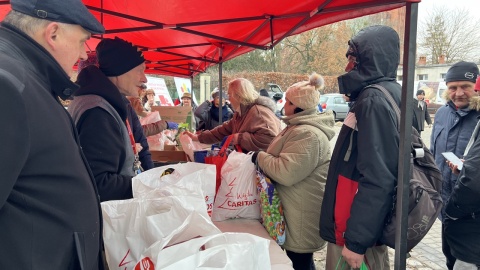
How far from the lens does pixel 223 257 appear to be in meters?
1.13

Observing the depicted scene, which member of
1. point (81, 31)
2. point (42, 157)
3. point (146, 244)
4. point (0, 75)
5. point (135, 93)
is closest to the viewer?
point (0, 75)

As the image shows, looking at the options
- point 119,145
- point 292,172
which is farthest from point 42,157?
point 292,172

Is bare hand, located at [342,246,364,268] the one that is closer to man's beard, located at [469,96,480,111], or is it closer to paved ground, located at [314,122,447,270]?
man's beard, located at [469,96,480,111]

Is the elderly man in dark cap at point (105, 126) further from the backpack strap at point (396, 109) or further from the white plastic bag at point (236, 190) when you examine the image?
the backpack strap at point (396, 109)

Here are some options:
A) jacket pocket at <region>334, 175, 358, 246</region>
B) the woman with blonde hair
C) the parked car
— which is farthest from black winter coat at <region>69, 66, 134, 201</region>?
the parked car

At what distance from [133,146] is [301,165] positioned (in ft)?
3.44

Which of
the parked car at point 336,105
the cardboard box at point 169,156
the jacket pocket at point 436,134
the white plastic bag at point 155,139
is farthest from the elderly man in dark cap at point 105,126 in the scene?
the parked car at point 336,105

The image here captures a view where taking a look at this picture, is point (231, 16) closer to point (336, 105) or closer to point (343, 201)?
point (343, 201)

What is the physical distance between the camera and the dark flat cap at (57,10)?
3.34ft

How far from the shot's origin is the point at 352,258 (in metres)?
1.71

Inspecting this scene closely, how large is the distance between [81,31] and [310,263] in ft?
7.15

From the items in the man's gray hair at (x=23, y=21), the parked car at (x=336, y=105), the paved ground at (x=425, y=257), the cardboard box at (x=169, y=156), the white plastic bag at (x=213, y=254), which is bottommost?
the paved ground at (x=425, y=257)

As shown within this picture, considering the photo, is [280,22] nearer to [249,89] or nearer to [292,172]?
[249,89]

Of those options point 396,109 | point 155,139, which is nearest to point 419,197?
point 396,109
